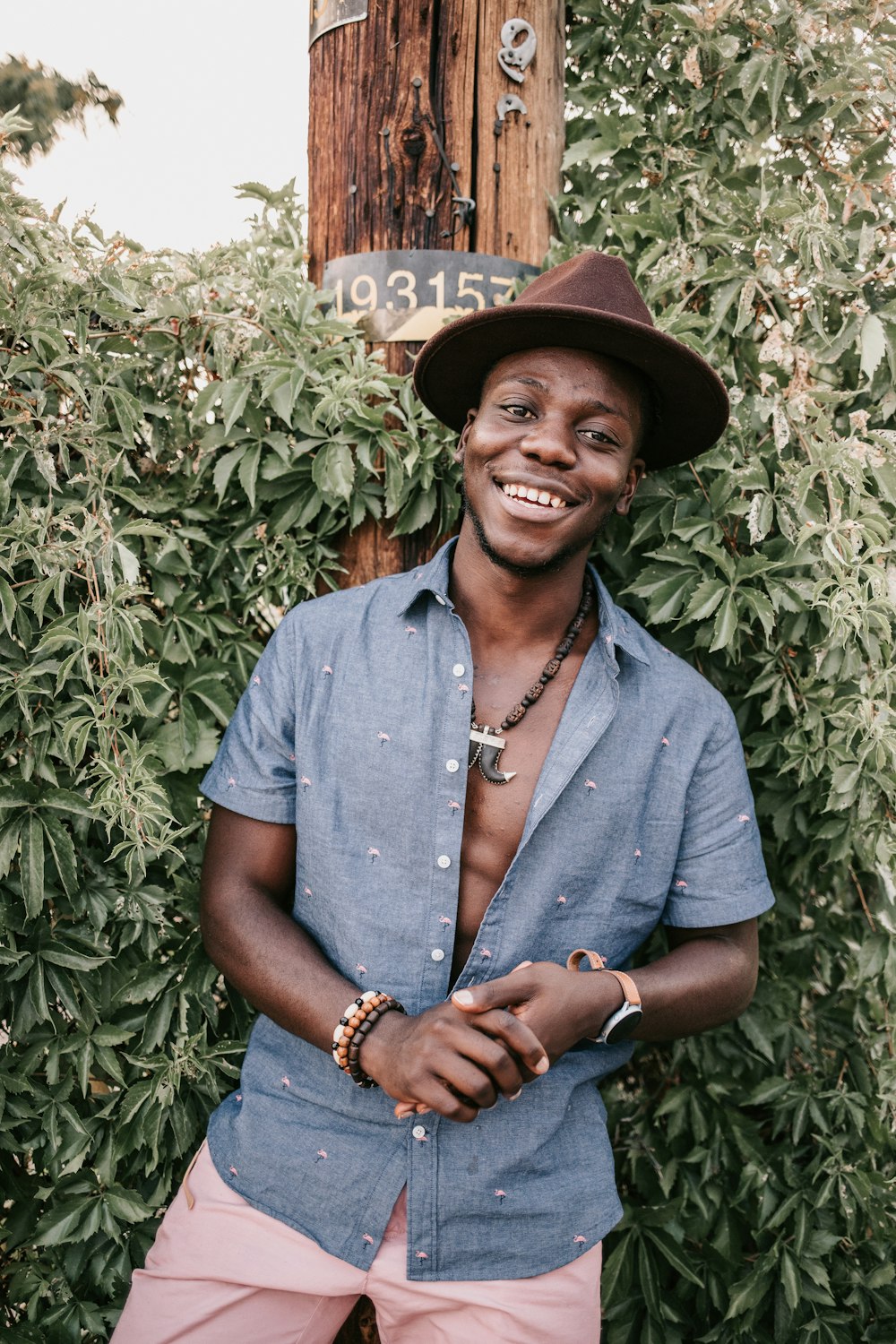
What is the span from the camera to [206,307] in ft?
7.09

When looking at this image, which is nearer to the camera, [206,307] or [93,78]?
[206,307]

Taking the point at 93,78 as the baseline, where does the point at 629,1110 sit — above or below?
below

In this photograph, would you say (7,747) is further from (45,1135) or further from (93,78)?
(93,78)

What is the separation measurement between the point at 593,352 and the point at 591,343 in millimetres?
29

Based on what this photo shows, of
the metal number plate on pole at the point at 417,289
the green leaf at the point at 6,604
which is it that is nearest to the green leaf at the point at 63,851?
the green leaf at the point at 6,604

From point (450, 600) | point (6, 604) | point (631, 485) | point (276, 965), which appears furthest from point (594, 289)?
point (276, 965)

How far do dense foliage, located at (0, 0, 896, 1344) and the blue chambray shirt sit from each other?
248 mm

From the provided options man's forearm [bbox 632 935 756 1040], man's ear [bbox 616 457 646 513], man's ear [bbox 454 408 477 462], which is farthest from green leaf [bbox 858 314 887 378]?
man's forearm [bbox 632 935 756 1040]

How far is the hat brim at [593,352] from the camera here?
6.13 feet

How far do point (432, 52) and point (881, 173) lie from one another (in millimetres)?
1012

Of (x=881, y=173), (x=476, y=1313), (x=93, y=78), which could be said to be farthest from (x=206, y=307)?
(x=93, y=78)

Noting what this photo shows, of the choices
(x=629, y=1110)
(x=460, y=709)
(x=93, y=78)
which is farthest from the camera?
(x=93, y=78)

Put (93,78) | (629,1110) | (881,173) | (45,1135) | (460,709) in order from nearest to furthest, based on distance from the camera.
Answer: (460,709), (45,1135), (881,173), (629,1110), (93,78)

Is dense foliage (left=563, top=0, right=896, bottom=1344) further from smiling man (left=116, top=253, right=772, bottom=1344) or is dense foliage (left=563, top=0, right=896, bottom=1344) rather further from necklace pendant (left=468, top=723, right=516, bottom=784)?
necklace pendant (left=468, top=723, right=516, bottom=784)
